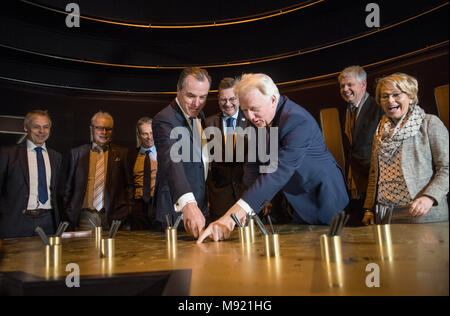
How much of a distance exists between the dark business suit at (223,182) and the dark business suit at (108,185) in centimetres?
119

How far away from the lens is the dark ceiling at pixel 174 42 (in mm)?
4387

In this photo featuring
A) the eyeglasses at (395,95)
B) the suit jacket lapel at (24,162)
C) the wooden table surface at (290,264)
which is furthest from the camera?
the suit jacket lapel at (24,162)

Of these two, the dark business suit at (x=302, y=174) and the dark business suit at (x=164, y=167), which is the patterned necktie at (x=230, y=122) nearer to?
the dark business suit at (x=164, y=167)

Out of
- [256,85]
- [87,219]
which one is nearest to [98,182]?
[87,219]

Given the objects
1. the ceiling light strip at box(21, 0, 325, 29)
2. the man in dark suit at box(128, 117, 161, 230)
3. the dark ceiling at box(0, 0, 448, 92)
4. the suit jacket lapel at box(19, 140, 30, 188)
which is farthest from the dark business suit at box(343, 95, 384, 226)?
the suit jacket lapel at box(19, 140, 30, 188)

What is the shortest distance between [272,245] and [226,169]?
190 centimetres

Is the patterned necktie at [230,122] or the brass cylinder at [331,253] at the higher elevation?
the patterned necktie at [230,122]

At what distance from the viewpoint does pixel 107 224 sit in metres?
3.86

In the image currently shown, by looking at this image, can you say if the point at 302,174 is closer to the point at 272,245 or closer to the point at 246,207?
the point at 246,207

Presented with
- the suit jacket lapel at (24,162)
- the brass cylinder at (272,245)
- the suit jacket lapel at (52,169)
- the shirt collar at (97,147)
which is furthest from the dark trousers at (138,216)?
the brass cylinder at (272,245)

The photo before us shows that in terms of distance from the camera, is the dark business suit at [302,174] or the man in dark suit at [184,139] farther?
the man in dark suit at [184,139]

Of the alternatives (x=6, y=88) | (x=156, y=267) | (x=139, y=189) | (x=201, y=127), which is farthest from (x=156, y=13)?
(x=156, y=267)

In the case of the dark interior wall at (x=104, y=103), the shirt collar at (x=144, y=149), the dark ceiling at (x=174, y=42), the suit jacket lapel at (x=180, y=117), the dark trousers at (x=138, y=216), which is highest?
the dark ceiling at (x=174, y=42)
